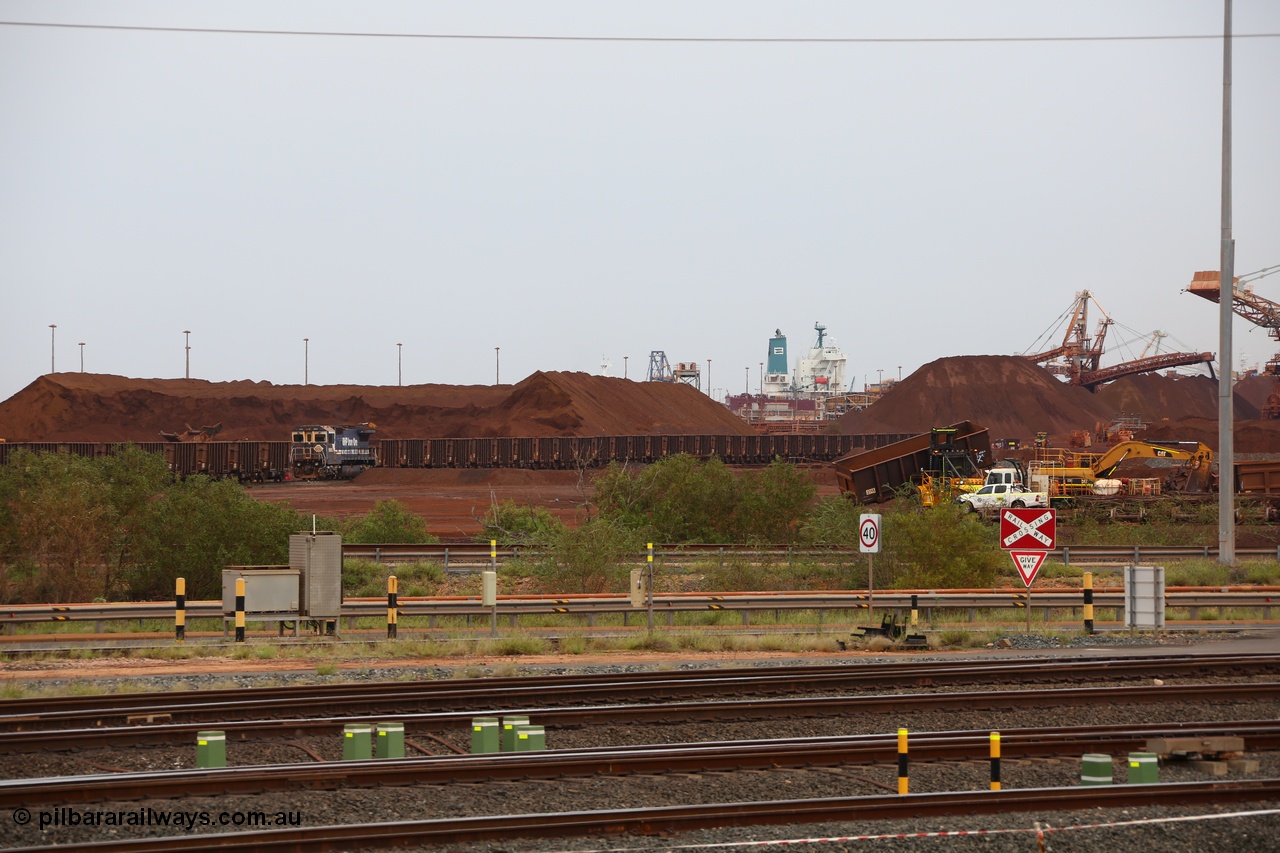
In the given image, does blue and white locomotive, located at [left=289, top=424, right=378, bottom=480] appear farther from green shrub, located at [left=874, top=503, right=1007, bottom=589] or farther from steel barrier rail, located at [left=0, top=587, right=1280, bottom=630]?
steel barrier rail, located at [left=0, top=587, right=1280, bottom=630]

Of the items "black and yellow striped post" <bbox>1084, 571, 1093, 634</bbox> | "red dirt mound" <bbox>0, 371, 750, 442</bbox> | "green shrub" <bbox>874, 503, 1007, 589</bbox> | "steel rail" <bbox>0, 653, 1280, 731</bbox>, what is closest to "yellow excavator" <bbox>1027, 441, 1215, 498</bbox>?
"green shrub" <bbox>874, 503, 1007, 589</bbox>

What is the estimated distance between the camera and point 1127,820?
916 centimetres

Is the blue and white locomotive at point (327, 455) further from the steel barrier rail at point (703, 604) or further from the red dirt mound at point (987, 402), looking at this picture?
the red dirt mound at point (987, 402)

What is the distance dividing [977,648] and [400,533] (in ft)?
78.2

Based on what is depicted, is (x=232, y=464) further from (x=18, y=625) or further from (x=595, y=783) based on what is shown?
(x=595, y=783)

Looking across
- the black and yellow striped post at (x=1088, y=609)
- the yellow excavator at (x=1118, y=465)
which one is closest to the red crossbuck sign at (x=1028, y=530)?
the black and yellow striped post at (x=1088, y=609)

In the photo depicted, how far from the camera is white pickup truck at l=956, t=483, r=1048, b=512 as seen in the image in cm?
4097

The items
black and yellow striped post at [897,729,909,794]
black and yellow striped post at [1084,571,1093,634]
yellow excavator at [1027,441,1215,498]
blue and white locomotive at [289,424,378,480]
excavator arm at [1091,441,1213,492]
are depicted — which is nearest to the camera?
black and yellow striped post at [897,729,909,794]

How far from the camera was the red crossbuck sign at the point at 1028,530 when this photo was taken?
21.2 meters

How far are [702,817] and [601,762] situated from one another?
2054mm

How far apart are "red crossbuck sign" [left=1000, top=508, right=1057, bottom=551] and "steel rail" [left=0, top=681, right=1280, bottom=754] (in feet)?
16.4

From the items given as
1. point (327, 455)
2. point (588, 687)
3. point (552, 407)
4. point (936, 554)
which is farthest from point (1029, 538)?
point (552, 407)

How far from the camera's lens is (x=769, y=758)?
A: 1140 cm

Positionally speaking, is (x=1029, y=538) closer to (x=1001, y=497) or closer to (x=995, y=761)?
(x=995, y=761)
